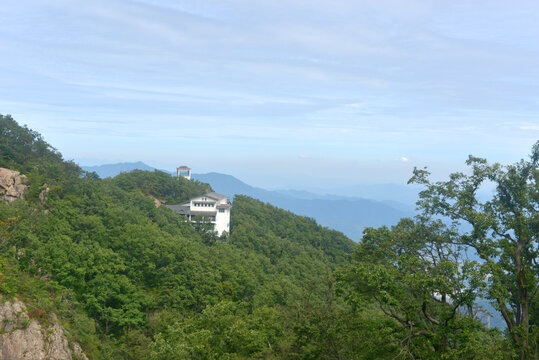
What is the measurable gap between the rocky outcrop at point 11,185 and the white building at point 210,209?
16.7 m

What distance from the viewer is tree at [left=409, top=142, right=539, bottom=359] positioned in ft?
32.0

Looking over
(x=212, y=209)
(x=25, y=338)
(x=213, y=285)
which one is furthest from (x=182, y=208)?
(x=25, y=338)

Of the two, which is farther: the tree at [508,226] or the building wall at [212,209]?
the building wall at [212,209]

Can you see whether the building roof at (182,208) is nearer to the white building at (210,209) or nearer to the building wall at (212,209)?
the white building at (210,209)

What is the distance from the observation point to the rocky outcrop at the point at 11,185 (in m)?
23.5

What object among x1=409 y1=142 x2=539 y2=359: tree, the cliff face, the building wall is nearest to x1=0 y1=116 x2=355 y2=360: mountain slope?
the cliff face

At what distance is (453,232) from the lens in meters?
10.7

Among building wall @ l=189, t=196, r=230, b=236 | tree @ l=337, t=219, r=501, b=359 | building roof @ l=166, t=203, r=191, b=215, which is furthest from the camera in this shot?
building wall @ l=189, t=196, r=230, b=236

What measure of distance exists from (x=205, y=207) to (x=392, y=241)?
105 feet

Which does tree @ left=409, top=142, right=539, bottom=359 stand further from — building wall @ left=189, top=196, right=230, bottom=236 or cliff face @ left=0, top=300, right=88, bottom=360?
building wall @ left=189, top=196, right=230, bottom=236

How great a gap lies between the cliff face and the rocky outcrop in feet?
41.1

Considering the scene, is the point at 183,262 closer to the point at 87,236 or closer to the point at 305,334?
the point at 87,236

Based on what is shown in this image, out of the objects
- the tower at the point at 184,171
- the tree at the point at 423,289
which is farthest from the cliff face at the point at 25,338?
the tower at the point at 184,171

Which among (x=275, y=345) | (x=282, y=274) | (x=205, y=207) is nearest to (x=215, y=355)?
(x=275, y=345)
